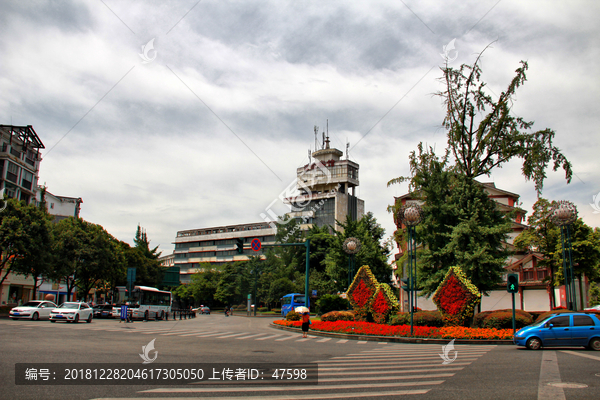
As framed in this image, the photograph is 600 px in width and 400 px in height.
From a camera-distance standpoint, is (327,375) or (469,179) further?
(469,179)

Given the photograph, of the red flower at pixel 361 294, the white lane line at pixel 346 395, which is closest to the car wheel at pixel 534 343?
the white lane line at pixel 346 395

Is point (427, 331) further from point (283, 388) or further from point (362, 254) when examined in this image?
point (362, 254)

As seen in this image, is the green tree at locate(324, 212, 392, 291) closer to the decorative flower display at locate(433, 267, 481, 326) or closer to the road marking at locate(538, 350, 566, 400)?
the decorative flower display at locate(433, 267, 481, 326)

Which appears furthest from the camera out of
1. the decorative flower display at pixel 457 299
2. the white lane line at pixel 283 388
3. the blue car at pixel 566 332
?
the decorative flower display at pixel 457 299

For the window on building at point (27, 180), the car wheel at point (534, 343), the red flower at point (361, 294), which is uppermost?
the window on building at point (27, 180)

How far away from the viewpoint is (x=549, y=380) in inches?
320

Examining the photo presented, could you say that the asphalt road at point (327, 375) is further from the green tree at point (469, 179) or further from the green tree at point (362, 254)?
the green tree at point (362, 254)

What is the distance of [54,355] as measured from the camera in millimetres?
9766

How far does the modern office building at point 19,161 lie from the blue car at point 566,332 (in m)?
45.6

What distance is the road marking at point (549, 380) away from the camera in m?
6.61

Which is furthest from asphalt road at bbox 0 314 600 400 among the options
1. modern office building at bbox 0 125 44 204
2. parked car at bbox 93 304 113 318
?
modern office building at bbox 0 125 44 204

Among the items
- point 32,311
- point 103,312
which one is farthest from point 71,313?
point 103,312

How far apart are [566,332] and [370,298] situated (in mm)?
11441

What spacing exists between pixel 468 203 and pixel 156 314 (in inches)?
1080
